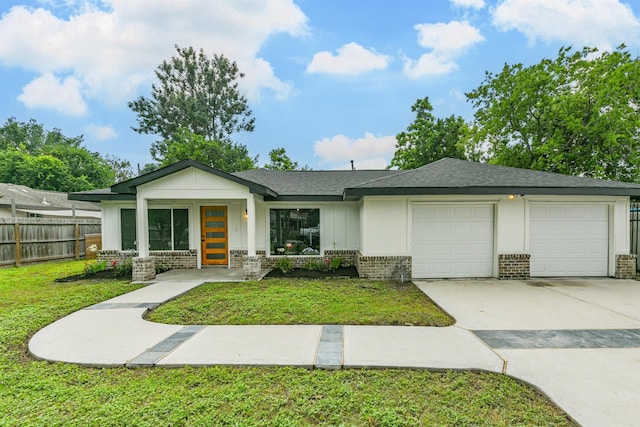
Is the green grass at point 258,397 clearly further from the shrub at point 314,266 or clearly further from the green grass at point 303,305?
the shrub at point 314,266

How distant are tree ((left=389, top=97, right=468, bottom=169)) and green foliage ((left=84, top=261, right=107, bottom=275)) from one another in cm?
2077

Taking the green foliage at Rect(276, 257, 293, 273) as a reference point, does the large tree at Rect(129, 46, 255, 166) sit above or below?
above

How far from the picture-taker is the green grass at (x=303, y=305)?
497 centimetres

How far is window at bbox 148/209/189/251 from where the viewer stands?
33.3 ft

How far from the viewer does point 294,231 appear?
33.2 feet

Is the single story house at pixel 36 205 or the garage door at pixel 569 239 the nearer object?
the garage door at pixel 569 239

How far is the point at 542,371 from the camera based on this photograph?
3.26 metres

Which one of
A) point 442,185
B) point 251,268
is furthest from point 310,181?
point 442,185

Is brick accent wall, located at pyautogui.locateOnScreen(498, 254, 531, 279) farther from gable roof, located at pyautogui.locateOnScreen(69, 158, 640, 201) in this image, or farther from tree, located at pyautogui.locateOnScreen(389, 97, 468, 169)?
tree, located at pyautogui.locateOnScreen(389, 97, 468, 169)

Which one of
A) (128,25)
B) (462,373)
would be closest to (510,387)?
(462,373)

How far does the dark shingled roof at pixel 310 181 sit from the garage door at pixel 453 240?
8.86 feet

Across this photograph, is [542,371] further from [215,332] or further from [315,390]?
[215,332]

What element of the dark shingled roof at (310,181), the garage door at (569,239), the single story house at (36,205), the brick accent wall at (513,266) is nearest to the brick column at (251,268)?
the dark shingled roof at (310,181)

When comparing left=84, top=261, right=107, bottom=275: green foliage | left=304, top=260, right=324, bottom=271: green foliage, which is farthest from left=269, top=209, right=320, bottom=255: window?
left=84, top=261, right=107, bottom=275: green foliage
